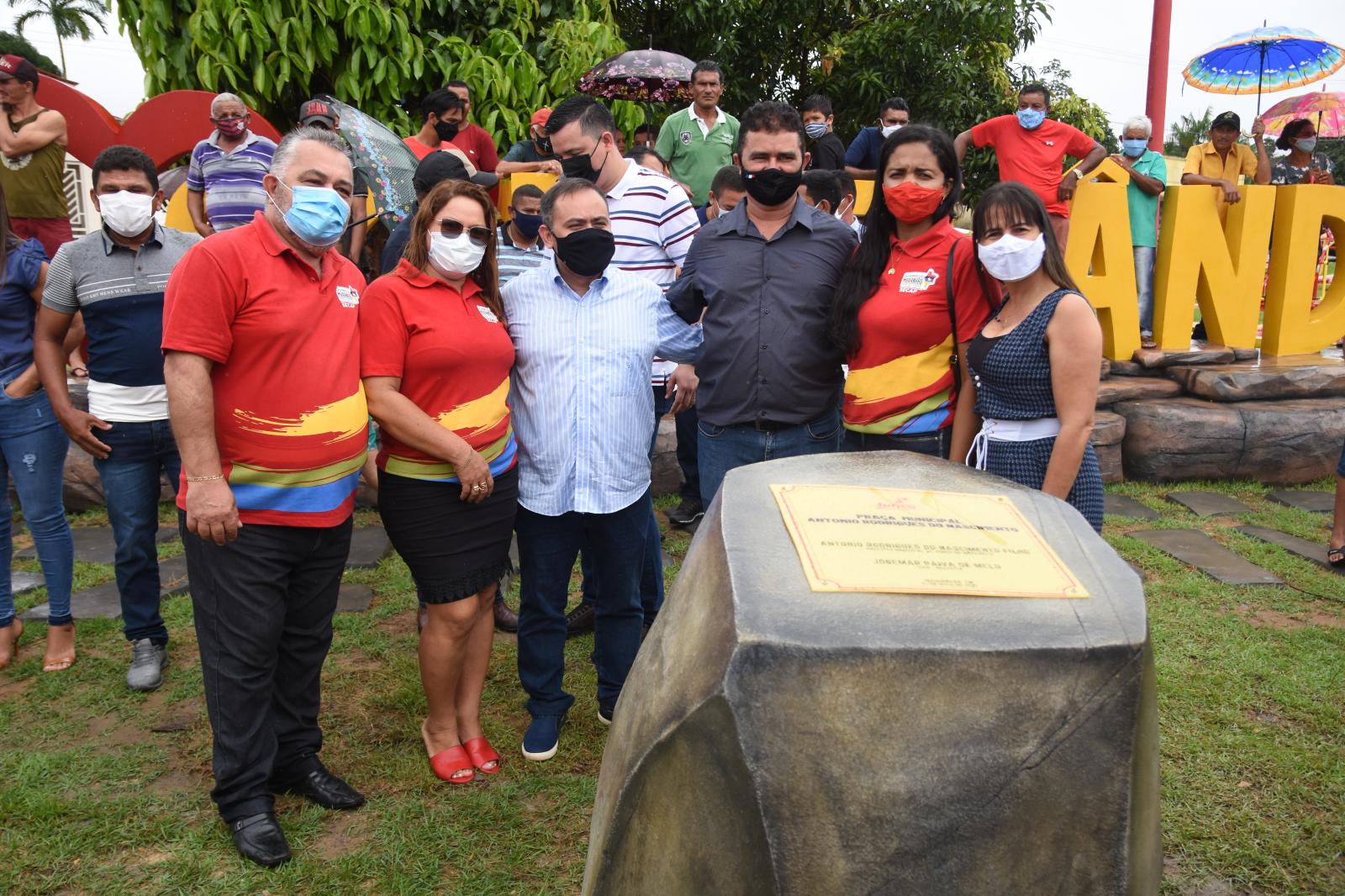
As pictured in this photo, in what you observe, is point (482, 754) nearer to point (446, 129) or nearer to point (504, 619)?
point (504, 619)

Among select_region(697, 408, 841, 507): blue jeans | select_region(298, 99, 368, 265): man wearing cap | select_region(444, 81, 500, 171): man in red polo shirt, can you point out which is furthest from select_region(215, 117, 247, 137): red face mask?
select_region(697, 408, 841, 507): blue jeans

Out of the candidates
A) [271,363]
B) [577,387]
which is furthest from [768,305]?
[271,363]

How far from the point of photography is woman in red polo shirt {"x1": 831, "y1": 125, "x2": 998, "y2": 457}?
9.61ft

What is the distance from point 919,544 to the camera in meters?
1.54

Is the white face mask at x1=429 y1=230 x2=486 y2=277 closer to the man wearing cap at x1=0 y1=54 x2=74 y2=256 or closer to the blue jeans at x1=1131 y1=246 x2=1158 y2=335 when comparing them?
the man wearing cap at x1=0 y1=54 x2=74 y2=256

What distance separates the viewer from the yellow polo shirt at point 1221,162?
26.5ft

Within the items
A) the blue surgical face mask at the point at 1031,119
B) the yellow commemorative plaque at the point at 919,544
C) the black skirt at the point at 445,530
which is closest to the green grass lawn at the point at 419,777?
the black skirt at the point at 445,530

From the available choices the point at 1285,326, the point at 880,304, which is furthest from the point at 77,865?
the point at 1285,326

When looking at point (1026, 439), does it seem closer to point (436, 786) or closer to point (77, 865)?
point (436, 786)

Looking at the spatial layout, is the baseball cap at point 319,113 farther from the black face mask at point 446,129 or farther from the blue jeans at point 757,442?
the blue jeans at point 757,442

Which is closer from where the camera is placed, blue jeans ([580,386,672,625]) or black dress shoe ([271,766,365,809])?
black dress shoe ([271,766,365,809])

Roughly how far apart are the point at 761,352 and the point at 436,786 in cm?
171

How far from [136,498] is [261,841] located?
1535mm

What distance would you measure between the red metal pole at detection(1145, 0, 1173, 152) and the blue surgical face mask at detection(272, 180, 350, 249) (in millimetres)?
14335
